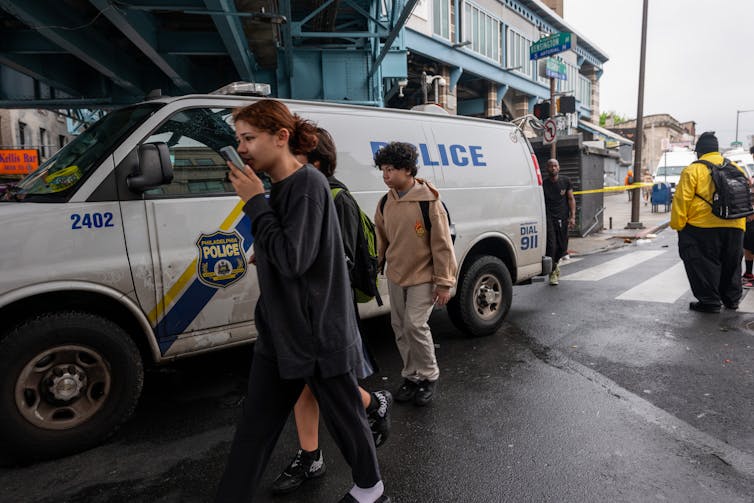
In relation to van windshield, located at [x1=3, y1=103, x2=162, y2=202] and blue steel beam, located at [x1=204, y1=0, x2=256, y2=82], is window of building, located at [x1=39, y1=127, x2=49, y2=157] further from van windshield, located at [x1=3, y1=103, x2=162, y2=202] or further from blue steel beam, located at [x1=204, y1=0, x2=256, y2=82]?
van windshield, located at [x1=3, y1=103, x2=162, y2=202]

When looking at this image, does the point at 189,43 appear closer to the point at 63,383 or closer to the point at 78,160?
the point at 78,160

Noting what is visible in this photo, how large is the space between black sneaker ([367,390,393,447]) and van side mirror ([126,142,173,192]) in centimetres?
175

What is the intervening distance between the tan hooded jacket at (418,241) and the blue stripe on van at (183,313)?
1.28 m

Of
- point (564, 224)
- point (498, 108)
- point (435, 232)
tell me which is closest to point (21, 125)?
point (498, 108)

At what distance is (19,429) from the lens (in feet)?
9.38

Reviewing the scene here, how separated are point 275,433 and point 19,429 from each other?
1677 mm

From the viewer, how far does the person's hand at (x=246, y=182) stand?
6.15ft

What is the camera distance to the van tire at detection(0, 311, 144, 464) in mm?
2834

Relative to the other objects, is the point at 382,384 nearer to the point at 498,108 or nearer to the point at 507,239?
the point at 507,239

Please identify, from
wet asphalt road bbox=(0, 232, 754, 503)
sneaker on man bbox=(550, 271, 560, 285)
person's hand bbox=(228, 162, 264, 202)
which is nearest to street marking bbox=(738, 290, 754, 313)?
wet asphalt road bbox=(0, 232, 754, 503)

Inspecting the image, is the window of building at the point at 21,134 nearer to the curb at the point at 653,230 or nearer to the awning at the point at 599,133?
the curb at the point at 653,230

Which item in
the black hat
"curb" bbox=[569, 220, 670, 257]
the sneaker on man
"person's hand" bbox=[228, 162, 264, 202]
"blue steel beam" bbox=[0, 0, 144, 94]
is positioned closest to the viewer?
"person's hand" bbox=[228, 162, 264, 202]

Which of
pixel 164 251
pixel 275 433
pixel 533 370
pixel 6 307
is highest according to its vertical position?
pixel 164 251

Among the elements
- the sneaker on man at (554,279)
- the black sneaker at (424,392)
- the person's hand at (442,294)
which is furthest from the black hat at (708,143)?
the black sneaker at (424,392)
